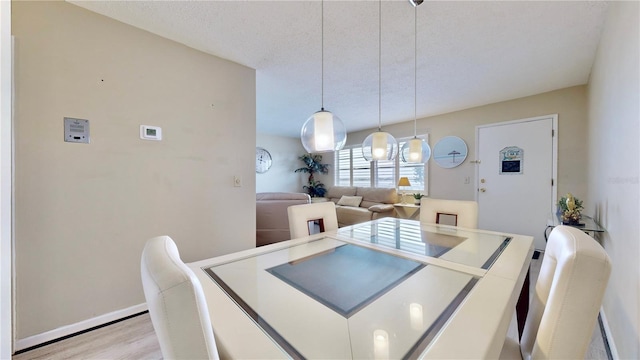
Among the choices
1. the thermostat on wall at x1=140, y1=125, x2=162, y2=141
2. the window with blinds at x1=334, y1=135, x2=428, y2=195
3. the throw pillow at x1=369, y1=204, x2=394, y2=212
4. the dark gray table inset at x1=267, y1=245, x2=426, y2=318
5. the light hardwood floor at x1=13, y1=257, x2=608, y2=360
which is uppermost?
the thermostat on wall at x1=140, y1=125, x2=162, y2=141

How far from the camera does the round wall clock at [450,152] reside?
13.2ft

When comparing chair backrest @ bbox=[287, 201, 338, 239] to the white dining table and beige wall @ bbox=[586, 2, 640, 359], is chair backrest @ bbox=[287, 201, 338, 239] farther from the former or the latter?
beige wall @ bbox=[586, 2, 640, 359]

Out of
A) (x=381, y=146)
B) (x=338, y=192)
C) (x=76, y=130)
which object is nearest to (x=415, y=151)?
(x=381, y=146)

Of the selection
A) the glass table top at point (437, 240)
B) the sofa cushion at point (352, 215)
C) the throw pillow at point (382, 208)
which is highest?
the glass table top at point (437, 240)

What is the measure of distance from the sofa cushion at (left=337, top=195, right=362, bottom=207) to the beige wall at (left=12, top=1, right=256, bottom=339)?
3299mm

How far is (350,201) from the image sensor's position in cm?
534

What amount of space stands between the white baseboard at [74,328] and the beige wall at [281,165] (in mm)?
4164

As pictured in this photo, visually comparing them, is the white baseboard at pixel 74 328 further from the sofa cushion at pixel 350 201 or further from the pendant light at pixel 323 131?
the sofa cushion at pixel 350 201

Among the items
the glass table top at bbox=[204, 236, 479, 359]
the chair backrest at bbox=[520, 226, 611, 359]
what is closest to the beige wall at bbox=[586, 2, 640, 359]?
the chair backrest at bbox=[520, 226, 611, 359]

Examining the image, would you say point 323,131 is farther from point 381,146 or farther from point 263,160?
point 263,160

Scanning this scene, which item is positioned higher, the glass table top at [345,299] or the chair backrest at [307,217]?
the chair backrest at [307,217]

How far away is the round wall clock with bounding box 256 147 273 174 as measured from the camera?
5.93 metres

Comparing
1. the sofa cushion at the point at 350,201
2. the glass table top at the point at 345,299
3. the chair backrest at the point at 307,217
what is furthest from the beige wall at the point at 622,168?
the sofa cushion at the point at 350,201

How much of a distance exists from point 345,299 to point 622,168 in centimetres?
192
